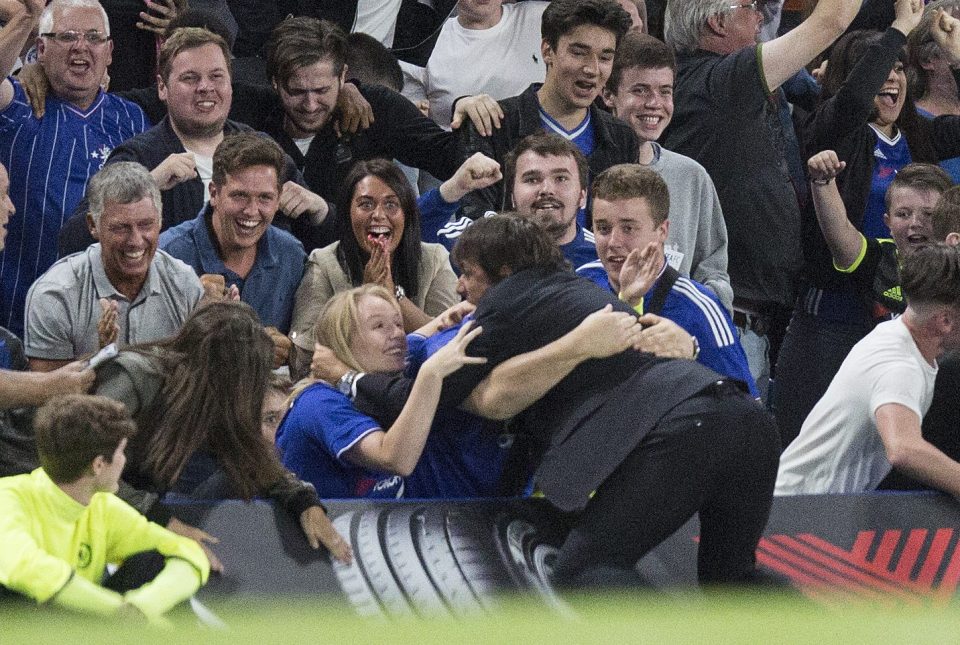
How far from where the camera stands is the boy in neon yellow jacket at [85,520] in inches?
169

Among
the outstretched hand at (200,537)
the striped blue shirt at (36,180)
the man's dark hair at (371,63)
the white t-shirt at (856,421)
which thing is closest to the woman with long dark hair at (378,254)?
the striped blue shirt at (36,180)

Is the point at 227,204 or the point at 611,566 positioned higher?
the point at 227,204

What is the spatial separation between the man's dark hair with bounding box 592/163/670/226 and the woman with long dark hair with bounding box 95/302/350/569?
1.56 metres

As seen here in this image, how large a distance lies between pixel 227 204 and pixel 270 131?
1092 millimetres

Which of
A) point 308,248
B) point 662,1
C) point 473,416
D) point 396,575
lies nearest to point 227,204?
point 308,248

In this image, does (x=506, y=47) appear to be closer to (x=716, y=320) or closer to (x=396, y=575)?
(x=716, y=320)

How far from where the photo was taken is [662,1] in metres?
9.41

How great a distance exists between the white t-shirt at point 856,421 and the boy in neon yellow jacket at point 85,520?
2295mm

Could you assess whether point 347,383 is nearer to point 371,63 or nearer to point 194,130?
point 194,130

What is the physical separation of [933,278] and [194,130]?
301 cm

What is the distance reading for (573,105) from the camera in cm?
725

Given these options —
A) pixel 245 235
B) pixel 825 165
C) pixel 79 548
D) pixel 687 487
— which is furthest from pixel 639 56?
pixel 79 548

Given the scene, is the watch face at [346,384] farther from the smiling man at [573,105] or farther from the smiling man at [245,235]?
the smiling man at [573,105]

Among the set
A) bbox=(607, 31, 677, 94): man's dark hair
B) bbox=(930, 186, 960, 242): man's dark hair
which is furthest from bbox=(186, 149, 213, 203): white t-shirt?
bbox=(930, 186, 960, 242): man's dark hair
